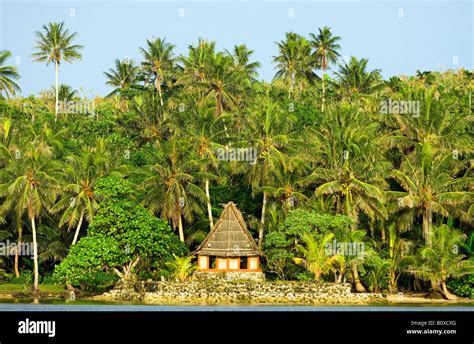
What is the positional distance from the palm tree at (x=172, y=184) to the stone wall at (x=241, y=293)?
546 centimetres

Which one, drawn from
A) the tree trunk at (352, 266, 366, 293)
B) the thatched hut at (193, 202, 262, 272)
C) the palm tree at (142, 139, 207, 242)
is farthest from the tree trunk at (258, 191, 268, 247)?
the tree trunk at (352, 266, 366, 293)

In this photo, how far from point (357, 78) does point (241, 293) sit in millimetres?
27994

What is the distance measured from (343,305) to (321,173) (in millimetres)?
8151

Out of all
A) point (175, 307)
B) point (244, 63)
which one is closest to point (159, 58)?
point (244, 63)

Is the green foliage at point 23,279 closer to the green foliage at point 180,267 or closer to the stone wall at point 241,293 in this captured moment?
the stone wall at point 241,293

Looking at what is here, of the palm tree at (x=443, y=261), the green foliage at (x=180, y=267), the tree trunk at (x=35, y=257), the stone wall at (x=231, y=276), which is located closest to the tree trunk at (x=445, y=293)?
the palm tree at (x=443, y=261)

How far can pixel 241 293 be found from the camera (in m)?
42.0

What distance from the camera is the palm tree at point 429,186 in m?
43.1

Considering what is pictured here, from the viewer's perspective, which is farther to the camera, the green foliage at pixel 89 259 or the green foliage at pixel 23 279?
the green foliage at pixel 23 279

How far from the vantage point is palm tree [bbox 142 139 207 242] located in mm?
45906

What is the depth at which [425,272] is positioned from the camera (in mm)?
42656

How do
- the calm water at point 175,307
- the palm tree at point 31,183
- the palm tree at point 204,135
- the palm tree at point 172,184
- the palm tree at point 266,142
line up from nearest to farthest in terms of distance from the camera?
the calm water at point 175,307 < the palm tree at point 31,183 < the palm tree at point 172,184 < the palm tree at point 266,142 < the palm tree at point 204,135

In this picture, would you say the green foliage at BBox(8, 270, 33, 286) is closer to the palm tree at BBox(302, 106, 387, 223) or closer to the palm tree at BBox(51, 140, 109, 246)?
the palm tree at BBox(51, 140, 109, 246)

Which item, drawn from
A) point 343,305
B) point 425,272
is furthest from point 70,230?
point 425,272
